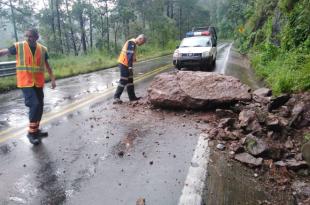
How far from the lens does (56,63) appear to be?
1944cm

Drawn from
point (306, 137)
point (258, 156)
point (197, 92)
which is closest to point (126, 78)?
point (197, 92)

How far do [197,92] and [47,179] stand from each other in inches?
165

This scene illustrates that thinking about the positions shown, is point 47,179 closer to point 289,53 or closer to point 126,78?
point 126,78

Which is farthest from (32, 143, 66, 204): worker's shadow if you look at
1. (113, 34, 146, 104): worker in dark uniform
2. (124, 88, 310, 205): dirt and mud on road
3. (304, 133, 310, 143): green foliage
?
(304, 133, 310, 143): green foliage

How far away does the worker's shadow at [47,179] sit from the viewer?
11.5 ft

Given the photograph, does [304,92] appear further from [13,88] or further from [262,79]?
[13,88]

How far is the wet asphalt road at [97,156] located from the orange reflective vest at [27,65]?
1046 mm

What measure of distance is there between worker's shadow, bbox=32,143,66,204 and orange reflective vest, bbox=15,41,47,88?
1170 millimetres

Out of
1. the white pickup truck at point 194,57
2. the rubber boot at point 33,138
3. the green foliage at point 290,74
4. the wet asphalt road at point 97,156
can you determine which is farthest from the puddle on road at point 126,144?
the white pickup truck at point 194,57

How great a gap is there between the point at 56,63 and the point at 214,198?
17662 millimetres

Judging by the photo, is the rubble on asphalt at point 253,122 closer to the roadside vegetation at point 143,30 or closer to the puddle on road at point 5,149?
the roadside vegetation at point 143,30

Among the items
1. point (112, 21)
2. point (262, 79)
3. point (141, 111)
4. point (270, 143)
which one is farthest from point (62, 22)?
point (270, 143)

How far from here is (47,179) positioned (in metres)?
3.95

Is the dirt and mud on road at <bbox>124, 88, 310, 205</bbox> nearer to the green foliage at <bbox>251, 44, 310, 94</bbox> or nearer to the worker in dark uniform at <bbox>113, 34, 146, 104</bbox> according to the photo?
the green foliage at <bbox>251, 44, 310, 94</bbox>
